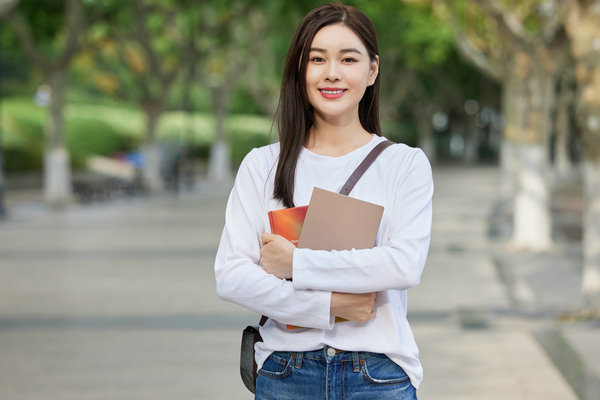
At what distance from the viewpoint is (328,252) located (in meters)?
2.49

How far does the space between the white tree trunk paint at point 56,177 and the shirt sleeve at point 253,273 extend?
887 inches

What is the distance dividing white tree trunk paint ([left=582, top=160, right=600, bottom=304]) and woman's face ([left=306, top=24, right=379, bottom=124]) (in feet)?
24.0

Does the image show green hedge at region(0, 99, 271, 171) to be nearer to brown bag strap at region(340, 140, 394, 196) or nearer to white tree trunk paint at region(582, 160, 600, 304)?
white tree trunk paint at region(582, 160, 600, 304)

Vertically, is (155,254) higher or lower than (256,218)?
lower

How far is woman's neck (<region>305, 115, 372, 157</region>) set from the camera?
264cm

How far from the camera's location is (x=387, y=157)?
2.58m

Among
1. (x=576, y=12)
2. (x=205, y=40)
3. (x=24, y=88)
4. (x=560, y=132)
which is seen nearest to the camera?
A: (x=576, y=12)

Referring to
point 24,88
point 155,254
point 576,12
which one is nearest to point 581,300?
point 576,12

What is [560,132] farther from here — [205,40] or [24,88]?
[24,88]

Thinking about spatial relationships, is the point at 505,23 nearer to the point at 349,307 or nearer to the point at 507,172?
the point at 507,172

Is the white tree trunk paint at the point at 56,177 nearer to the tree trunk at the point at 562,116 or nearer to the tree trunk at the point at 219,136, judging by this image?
the tree trunk at the point at 219,136

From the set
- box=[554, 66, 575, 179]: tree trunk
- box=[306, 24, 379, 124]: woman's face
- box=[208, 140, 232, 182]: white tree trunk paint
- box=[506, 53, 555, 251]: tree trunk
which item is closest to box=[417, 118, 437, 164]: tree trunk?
box=[554, 66, 575, 179]: tree trunk

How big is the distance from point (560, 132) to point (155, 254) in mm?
27957

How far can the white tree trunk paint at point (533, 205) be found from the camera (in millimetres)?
14906
